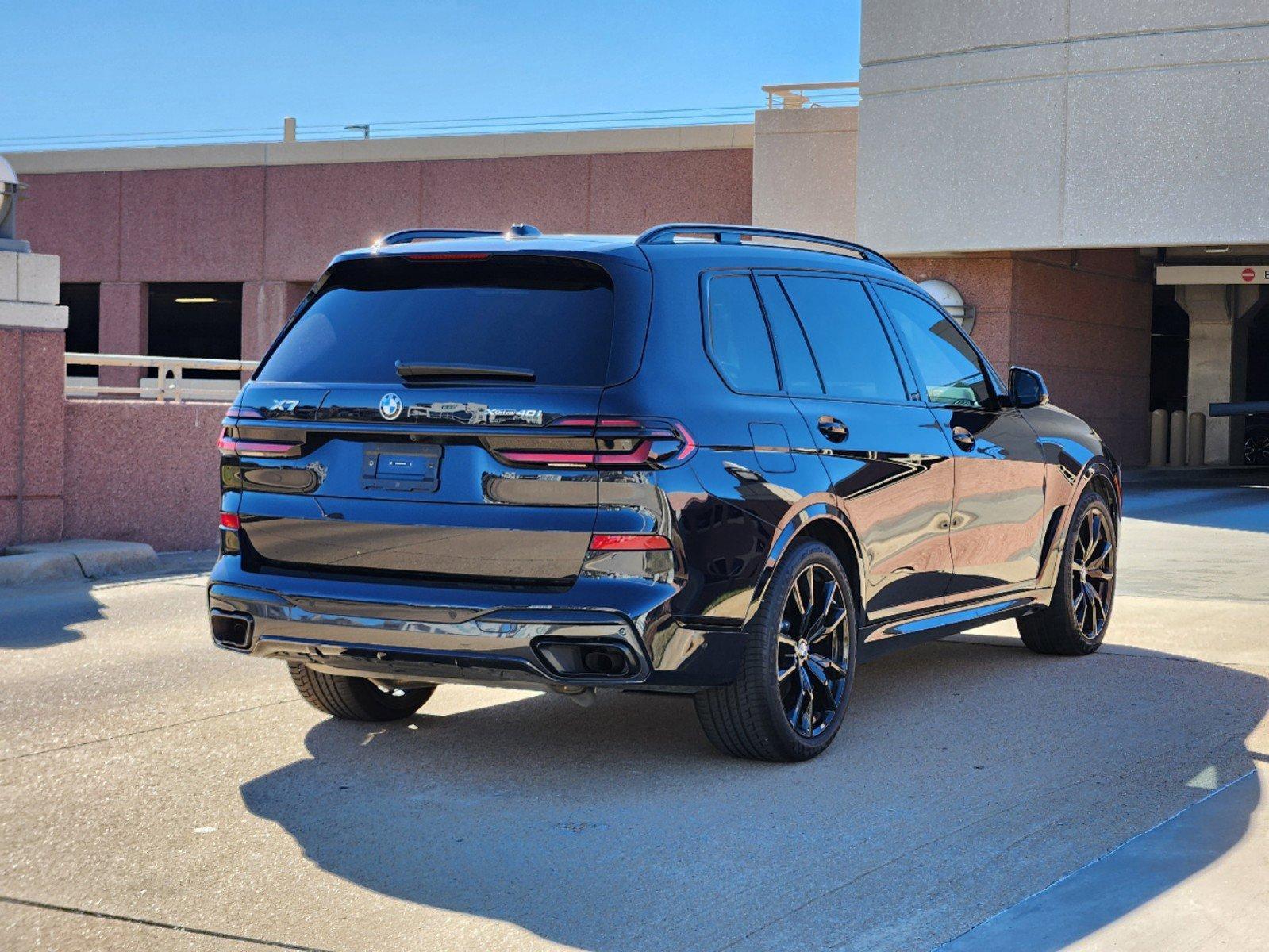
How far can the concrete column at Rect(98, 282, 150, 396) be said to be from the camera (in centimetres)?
3925

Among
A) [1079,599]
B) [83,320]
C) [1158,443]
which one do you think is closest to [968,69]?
[1158,443]

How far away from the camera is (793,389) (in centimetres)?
625

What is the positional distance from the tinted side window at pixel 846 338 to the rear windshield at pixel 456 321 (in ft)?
3.80

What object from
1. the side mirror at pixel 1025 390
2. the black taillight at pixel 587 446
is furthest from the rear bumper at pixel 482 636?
the side mirror at pixel 1025 390

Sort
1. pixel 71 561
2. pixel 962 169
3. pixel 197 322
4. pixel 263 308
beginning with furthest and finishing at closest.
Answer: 1. pixel 197 322
2. pixel 263 308
3. pixel 962 169
4. pixel 71 561

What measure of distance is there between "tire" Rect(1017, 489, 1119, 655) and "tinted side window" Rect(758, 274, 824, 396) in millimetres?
2616

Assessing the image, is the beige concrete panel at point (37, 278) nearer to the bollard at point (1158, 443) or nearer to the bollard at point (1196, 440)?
the bollard at point (1158, 443)

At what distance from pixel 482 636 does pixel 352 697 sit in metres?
1.49

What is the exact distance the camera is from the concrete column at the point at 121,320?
39250 mm

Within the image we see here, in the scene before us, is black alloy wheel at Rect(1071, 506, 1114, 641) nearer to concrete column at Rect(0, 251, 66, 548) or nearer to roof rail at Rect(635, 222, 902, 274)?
roof rail at Rect(635, 222, 902, 274)

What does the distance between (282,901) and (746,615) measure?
191cm

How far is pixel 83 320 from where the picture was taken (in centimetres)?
4559

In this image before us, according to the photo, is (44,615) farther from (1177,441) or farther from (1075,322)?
(1177,441)

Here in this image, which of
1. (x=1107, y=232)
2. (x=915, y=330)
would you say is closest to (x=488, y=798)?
(x=915, y=330)
